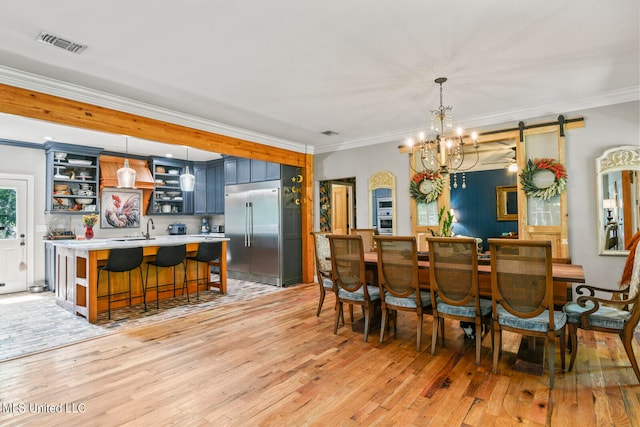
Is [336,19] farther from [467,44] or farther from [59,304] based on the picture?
[59,304]

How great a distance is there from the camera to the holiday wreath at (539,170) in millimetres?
4301

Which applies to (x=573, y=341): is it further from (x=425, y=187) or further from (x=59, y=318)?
(x=59, y=318)

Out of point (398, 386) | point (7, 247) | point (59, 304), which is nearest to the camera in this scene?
point (398, 386)

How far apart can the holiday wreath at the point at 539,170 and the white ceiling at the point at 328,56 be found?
0.64 m

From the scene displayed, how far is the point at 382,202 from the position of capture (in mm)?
5918

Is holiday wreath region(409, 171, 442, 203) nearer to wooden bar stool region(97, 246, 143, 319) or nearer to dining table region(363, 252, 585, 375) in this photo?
dining table region(363, 252, 585, 375)

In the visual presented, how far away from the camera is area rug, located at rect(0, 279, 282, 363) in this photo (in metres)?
3.43

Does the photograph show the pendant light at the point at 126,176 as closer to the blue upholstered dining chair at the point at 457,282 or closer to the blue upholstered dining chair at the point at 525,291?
the blue upholstered dining chair at the point at 457,282

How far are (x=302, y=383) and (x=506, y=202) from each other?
677 cm

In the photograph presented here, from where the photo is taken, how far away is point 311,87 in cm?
371

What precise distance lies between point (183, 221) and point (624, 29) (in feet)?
26.7

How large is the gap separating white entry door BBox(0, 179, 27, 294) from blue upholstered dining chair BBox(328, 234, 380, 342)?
18.8ft

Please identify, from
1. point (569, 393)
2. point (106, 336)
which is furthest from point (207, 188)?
point (569, 393)

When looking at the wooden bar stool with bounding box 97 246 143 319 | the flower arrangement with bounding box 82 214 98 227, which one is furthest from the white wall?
the flower arrangement with bounding box 82 214 98 227
